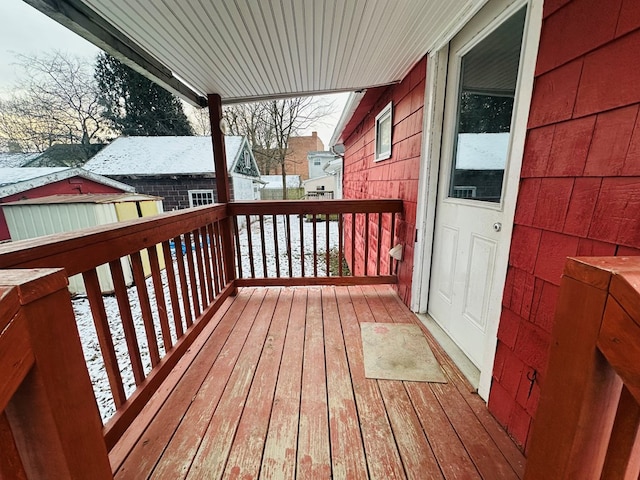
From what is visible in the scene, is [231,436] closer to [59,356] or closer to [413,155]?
[59,356]

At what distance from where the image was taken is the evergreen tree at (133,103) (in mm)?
15555

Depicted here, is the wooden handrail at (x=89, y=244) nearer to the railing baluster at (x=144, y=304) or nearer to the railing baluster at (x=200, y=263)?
the railing baluster at (x=144, y=304)

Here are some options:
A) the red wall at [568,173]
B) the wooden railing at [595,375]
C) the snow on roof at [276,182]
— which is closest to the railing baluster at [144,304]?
the wooden railing at [595,375]

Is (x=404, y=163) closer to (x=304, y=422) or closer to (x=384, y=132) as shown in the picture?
(x=384, y=132)

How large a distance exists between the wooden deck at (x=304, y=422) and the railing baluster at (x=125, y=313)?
0.79 feet

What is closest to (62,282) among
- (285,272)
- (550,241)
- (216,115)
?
(550,241)

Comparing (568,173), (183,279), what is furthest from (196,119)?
(568,173)

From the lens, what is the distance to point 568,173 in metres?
0.96

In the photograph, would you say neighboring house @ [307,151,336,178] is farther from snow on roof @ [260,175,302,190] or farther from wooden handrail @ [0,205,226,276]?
wooden handrail @ [0,205,226,276]

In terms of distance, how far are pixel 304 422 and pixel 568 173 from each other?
1.51 metres

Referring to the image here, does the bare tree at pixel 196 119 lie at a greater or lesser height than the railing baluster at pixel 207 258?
greater

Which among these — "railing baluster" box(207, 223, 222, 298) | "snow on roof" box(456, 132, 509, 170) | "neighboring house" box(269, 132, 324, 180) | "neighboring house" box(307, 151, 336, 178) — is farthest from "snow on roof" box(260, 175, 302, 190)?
"snow on roof" box(456, 132, 509, 170)

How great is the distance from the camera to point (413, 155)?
232cm

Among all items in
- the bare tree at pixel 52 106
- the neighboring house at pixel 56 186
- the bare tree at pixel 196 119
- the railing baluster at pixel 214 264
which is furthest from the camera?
the bare tree at pixel 196 119
